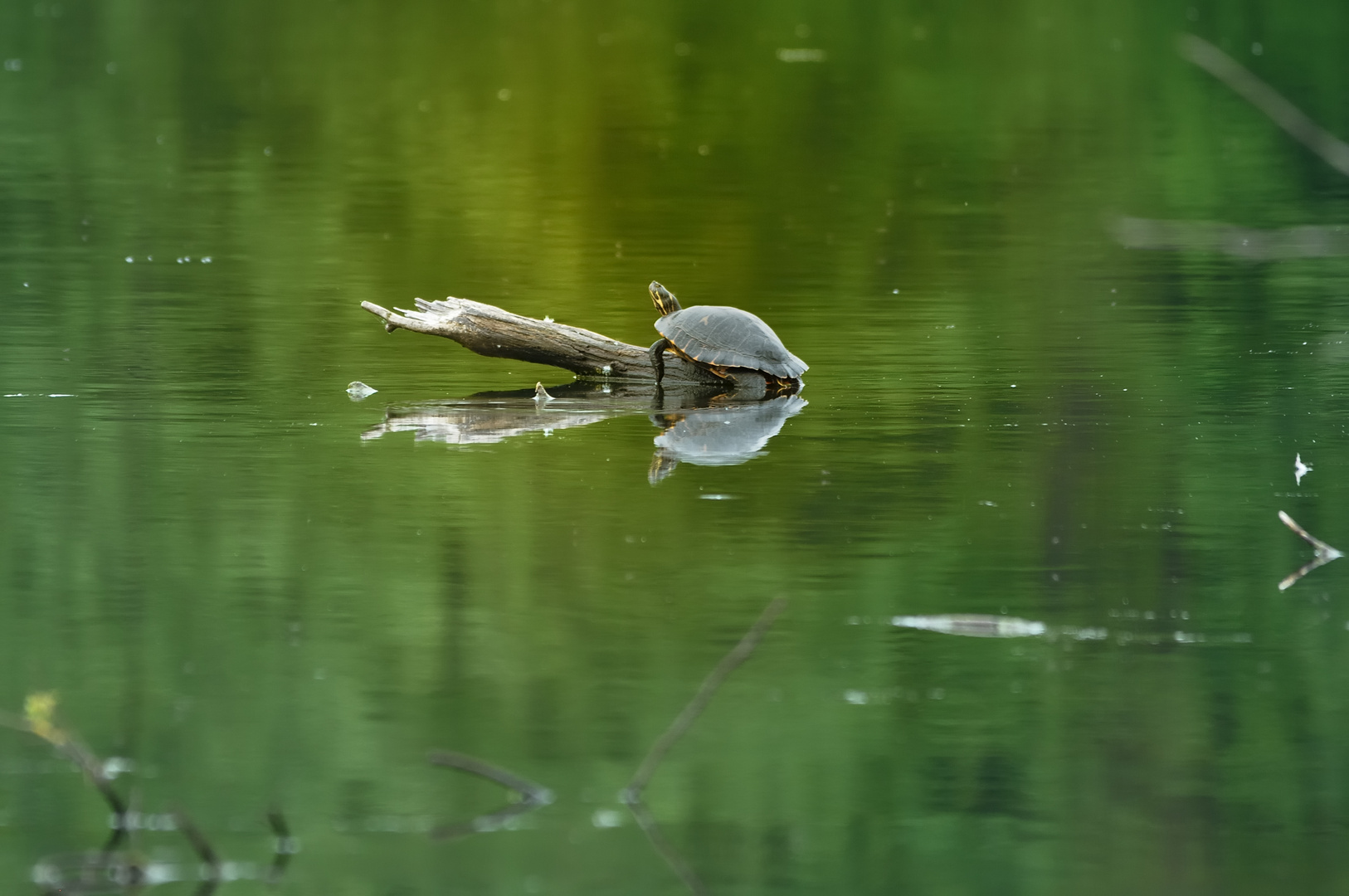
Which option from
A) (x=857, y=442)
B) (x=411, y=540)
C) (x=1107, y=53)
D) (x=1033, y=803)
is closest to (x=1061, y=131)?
(x=1107, y=53)

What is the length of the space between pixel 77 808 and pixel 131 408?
5.56 meters

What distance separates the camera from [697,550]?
812 centimetres

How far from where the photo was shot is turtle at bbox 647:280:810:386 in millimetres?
11594

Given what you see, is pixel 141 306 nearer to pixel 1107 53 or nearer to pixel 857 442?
pixel 857 442

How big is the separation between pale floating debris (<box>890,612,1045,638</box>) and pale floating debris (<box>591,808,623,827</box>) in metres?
1.90

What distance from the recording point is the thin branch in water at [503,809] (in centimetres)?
521

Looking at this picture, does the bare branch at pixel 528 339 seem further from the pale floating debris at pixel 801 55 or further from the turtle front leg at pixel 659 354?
the pale floating debris at pixel 801 55

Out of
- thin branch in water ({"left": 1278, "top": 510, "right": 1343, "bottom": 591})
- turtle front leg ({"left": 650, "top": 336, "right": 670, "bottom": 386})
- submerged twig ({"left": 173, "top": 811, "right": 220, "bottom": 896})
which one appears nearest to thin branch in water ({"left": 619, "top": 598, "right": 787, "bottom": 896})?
submerged twig ({"left": 173, "top": 811, "right": 220, "bottom": 896})

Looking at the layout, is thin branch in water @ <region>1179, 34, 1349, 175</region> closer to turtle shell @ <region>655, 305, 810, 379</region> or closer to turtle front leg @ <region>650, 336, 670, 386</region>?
turtle shell @ <region>655, 305, 810, 379</region>

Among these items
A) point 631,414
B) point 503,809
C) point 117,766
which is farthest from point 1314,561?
point 117,766

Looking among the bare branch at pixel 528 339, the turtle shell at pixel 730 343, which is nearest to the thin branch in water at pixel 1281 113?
the turtle shell at pixel 730 343

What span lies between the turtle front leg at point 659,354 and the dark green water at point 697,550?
2.47ft

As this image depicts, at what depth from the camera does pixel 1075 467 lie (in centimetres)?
948

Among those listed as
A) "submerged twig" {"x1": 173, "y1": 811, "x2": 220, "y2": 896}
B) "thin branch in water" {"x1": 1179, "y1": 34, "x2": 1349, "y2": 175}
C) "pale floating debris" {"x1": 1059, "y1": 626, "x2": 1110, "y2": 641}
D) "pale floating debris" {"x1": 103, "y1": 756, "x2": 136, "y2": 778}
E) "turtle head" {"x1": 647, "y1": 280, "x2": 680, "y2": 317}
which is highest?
"thin branch in water" {"x1": 1179, "y1": 34, "x2": 1349, "y2": 175}
